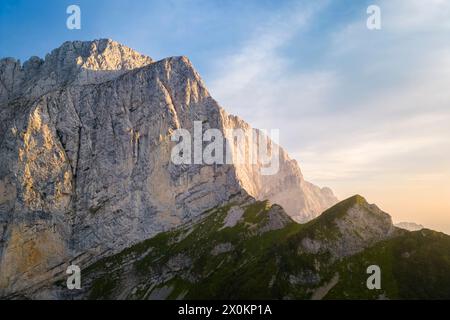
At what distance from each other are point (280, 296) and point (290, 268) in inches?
529

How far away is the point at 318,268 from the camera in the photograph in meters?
191
